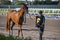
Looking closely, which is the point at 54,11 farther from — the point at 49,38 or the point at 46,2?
the point at 49,38

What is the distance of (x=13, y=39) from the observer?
945 cm

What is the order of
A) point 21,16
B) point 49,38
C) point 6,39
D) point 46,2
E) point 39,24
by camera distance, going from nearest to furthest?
point 6,39 → point 39,24 → point 21,16 → point 49,38 → point 46,2

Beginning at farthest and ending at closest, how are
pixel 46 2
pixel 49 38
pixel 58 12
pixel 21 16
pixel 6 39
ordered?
pixel 46 2, pixel 58 12, pixel 49 38, pixel 21 16, pixel 6 39

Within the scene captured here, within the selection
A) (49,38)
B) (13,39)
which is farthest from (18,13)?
(13,39)

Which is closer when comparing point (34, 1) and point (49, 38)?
point (49, 38)

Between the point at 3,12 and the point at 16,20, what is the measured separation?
3116cm

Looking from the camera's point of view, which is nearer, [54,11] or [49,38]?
[49,38]

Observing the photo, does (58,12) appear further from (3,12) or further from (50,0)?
(50,0)

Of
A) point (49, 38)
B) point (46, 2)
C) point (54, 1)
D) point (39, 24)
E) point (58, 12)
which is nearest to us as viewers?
point (39, 24)

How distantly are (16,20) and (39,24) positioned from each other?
3439 millimetres

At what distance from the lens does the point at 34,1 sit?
72000mm

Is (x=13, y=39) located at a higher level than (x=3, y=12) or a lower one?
higher

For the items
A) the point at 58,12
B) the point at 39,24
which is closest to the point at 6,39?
the point at 39,24

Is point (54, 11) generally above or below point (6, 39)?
below
